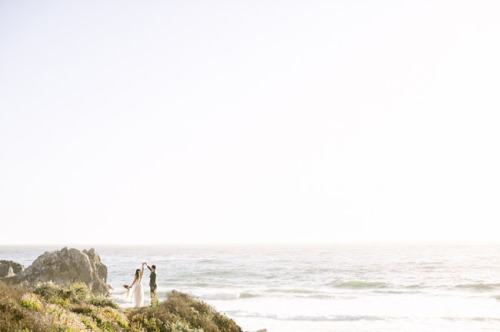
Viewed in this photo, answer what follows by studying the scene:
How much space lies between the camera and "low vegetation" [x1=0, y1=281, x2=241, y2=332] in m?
9.30

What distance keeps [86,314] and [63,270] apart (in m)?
16.3

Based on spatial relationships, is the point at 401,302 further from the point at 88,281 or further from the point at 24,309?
the point at 24,309

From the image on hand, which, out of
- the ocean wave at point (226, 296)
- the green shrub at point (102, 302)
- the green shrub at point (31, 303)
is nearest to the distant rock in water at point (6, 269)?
the ocean wave at point (226, 296)

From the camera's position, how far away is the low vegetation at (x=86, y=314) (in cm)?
930

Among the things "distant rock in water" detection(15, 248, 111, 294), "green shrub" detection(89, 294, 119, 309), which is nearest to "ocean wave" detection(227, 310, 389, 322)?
"distant rock in water" detection(15, 248, 111, 294)

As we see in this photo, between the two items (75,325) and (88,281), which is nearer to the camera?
(75,325)

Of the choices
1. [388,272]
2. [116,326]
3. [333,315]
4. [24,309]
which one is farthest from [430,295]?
[24,309]

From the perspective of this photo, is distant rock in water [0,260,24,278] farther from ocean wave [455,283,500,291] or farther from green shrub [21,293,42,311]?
ocean wave [455,283,500,291]

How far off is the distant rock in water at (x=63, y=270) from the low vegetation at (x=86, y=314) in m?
13.1

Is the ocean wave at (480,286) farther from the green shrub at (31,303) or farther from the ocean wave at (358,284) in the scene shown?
the green shrub at (31,303)

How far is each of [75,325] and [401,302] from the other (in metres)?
30.5

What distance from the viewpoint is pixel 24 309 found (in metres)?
9.79

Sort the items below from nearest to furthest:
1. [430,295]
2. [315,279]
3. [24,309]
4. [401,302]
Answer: [24,309] < [401,302] < [430,295] < [315,279]

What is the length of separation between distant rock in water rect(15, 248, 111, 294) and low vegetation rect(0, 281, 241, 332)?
514 inches
